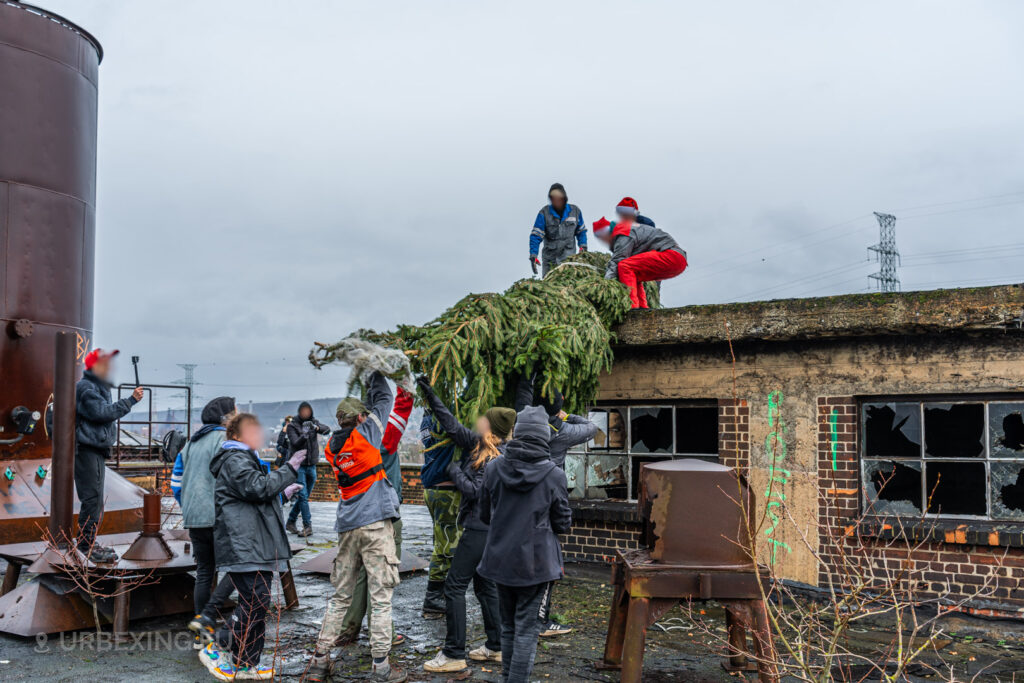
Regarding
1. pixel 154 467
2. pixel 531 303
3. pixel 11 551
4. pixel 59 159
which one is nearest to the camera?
pixel 11 551

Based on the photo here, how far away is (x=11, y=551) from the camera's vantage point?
617 centimetres

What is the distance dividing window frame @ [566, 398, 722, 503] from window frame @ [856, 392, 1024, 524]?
1.23 metres

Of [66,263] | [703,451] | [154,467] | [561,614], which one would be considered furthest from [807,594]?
[154,467]

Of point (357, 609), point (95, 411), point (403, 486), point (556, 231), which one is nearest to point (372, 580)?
point (357, 609)

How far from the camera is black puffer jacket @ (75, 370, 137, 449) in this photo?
6324mm

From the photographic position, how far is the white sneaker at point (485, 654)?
535cm

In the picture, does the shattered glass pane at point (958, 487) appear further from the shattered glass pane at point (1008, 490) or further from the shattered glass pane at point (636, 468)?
the shattered glass pane at point (636, 468)

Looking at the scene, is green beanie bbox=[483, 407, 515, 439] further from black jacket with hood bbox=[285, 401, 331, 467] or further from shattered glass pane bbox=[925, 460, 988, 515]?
black jacket with hood bbox=[285, 401, 331, 467]

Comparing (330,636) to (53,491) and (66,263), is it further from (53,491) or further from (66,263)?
(66,263)

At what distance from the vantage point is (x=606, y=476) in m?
7.95

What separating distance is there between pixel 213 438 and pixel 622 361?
12.7ft

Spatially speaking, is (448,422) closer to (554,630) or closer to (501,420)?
(501,420)

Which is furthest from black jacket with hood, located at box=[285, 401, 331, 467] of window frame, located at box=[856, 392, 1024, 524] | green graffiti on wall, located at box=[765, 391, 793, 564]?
window frame, located at box=[856, 392, 1024, 524]

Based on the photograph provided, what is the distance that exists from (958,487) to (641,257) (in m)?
3.43
